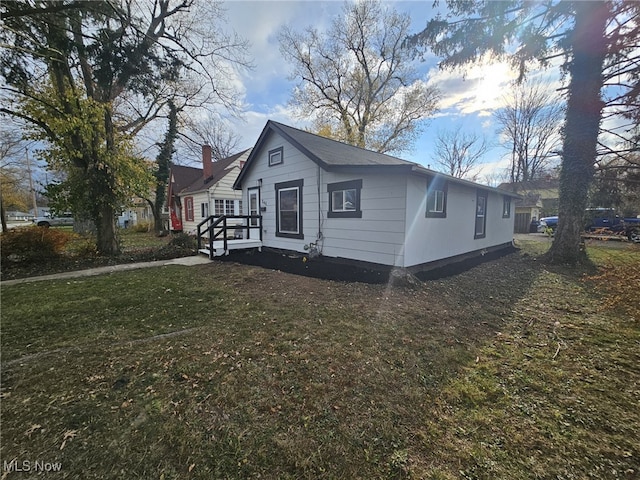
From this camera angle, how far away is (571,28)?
7.84 m

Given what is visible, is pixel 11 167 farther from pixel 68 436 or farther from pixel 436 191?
pixel 436 191

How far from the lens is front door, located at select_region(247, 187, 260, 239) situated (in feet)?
36.0

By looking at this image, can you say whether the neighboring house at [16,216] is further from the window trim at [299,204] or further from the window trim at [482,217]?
the window trim at [482,217]

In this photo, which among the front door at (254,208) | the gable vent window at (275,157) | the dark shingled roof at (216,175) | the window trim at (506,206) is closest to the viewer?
the gable vent window at (275,157)

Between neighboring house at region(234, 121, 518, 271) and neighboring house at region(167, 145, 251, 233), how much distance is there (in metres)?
6.75

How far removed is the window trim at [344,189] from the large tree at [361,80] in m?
17.1

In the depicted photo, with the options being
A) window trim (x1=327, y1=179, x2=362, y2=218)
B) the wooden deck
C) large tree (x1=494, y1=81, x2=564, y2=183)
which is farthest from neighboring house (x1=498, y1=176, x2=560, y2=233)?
the wooden deck

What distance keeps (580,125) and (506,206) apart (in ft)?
16.5

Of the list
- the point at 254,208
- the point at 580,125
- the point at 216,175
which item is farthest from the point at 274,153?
the point at 216,175

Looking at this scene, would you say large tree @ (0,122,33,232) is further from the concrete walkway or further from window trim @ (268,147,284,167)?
window trim @ (268,147,284,167)

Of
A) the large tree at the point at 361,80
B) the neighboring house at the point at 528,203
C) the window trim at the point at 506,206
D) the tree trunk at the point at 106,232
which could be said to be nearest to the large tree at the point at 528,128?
the neighboring house at the point at 528,203

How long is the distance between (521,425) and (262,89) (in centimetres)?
1494

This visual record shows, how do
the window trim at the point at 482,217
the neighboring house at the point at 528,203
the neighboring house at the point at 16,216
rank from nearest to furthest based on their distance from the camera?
1. the window trim at the point at 482,217
2. the neighboring house at the point at 528,203
3. the neighboring house at the point at 16,216

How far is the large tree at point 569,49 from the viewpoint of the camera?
7.42m
